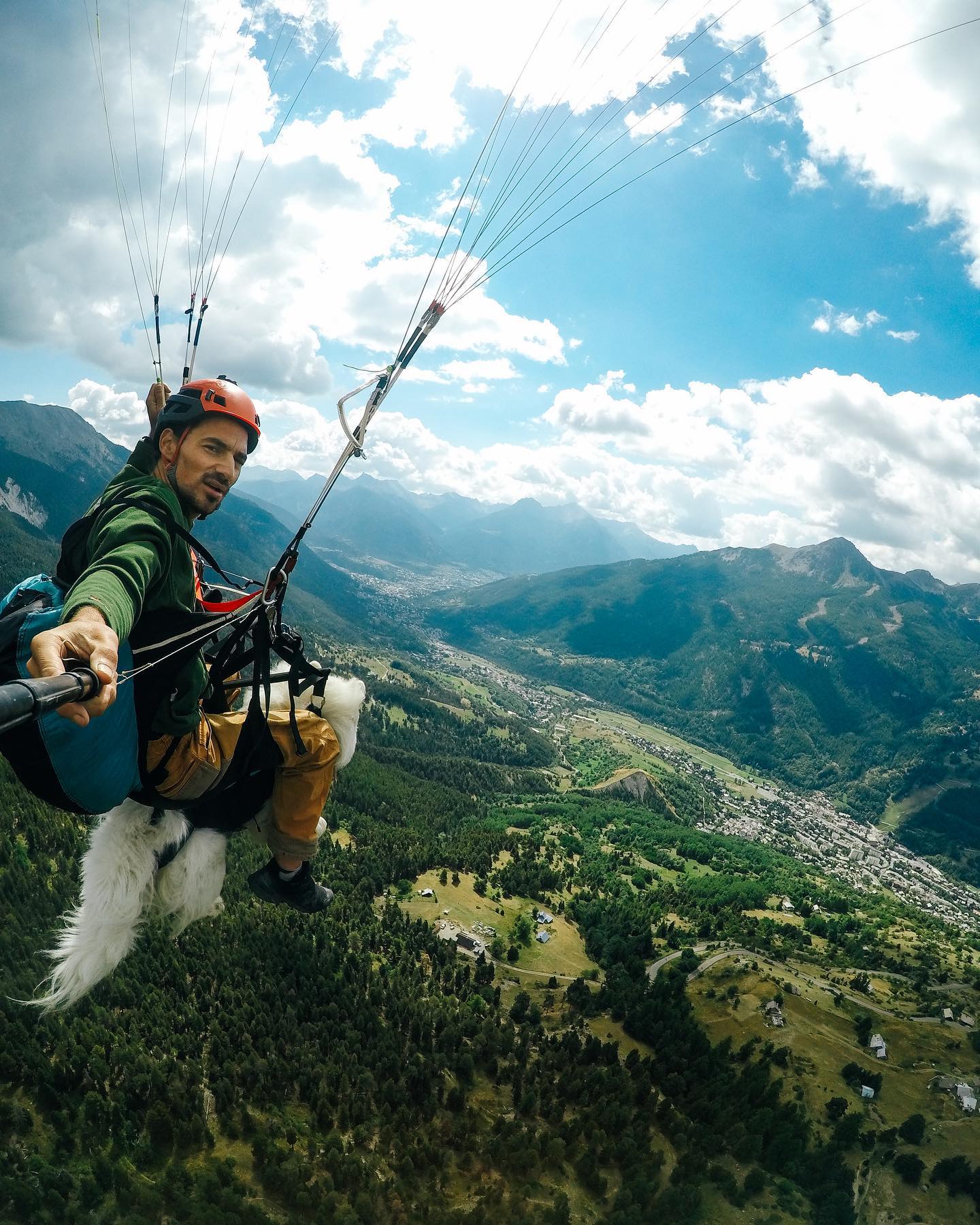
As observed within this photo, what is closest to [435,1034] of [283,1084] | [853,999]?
[283,1084]

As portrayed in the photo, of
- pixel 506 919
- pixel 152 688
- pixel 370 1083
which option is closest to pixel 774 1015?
pixel 506 919

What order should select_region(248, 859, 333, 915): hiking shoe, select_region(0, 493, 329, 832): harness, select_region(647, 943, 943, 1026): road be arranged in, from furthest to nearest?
select_region(647, 943, 943, 1026): road, select_region(248, 859, 333, 915): hiking shoe, select_region(0, 493, 329, 832): harness

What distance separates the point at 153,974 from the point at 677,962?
43831 millimetres

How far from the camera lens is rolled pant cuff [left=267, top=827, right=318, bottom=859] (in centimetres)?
455

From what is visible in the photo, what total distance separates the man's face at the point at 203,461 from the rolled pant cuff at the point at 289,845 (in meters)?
2.46

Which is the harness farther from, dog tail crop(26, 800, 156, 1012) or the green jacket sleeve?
dog tail crop(26, 800, 156, 1012)

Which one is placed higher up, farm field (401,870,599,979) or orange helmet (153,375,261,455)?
orange helmet (153,375,261,455)

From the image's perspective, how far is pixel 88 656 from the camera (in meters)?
1.91

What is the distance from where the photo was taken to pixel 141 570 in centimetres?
264

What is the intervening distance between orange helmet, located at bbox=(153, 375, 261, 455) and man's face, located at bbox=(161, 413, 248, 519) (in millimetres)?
45

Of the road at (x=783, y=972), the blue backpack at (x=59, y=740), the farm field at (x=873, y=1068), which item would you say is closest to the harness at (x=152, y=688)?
the blue backpack at (x=59, y=740)

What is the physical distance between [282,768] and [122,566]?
2.19m

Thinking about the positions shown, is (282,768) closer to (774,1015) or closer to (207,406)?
(207,406)

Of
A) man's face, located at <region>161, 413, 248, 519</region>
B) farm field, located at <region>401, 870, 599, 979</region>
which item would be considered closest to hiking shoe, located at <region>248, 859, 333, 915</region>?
man's face, located at <region>161, 413, 248, 519</region>
